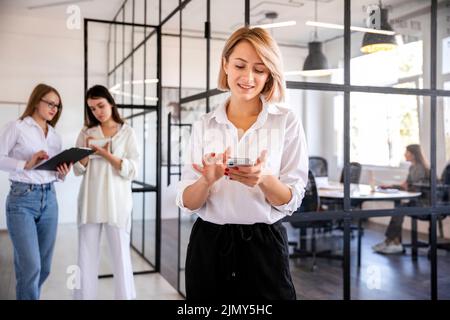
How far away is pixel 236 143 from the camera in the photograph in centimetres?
134

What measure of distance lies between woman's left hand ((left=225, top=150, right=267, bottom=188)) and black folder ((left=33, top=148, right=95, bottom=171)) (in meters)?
1.35

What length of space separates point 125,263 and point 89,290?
27cm

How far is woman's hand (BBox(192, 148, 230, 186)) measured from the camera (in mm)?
1151

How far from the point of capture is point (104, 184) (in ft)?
8.36

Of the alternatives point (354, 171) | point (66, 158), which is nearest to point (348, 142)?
point (354, 171)

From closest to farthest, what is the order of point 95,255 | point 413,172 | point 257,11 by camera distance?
point 257,11 → point 413,172 → point 95,255

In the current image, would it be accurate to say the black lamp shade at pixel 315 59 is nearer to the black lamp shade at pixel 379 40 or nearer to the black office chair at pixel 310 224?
the black lamp shade at pixel 379 40

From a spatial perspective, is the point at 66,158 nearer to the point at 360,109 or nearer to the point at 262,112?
the point at 262,112

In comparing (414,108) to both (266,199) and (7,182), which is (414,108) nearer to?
(266,199)

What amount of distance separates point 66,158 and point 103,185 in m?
0.31

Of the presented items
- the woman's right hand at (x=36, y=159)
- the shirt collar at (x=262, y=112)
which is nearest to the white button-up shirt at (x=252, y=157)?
the shirt collar at (x=262, y=112)

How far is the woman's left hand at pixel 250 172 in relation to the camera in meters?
1.12
